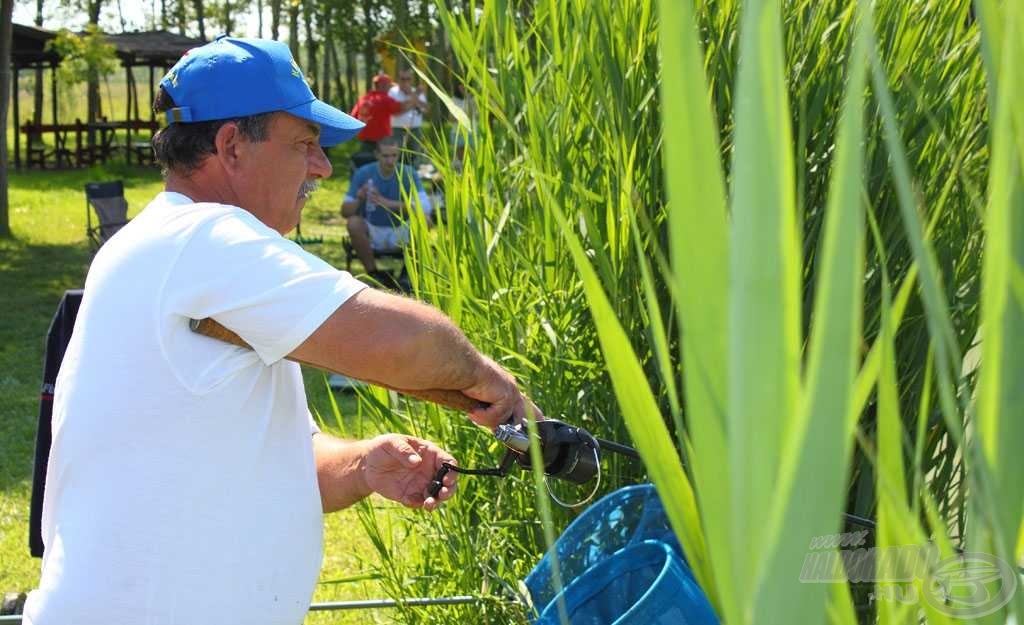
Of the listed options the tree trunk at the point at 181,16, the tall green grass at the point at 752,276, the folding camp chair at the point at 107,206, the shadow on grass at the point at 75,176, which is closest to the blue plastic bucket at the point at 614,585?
the tall green grass at the point at 752,276

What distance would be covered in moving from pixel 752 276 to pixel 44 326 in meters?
9.47

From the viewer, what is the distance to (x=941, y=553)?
2.24ft

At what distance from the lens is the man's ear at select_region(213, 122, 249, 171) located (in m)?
1.92

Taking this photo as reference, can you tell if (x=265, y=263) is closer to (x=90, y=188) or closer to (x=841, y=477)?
(x=841, y=477)

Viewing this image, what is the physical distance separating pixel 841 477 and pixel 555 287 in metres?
1.93

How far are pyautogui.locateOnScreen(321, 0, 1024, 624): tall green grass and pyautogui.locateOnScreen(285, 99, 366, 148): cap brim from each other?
343 mm

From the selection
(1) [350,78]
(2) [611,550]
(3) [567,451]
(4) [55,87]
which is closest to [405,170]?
(2) [611,550]

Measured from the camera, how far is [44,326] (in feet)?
30.3

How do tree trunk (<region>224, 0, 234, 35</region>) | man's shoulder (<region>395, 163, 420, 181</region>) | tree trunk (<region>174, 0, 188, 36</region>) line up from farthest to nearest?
tree trunk (<region>174, 0, 188, 36</region>) → tree trunk (<region>224, 0, 234, 35</region>) → man's shoulder (<region>395, 163, 420, 181</region>)

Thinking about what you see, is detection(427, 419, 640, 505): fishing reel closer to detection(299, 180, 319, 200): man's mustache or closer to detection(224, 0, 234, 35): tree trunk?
detection(299, 180, 319, 200): man's mustache

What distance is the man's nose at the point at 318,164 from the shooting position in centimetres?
207

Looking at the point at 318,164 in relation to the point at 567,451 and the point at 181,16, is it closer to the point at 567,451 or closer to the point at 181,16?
the point at 567,451

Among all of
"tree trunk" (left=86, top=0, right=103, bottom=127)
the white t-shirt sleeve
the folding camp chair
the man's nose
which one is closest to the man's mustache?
the man's nose

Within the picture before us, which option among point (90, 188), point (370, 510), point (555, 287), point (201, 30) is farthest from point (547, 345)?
point (201, 30)
